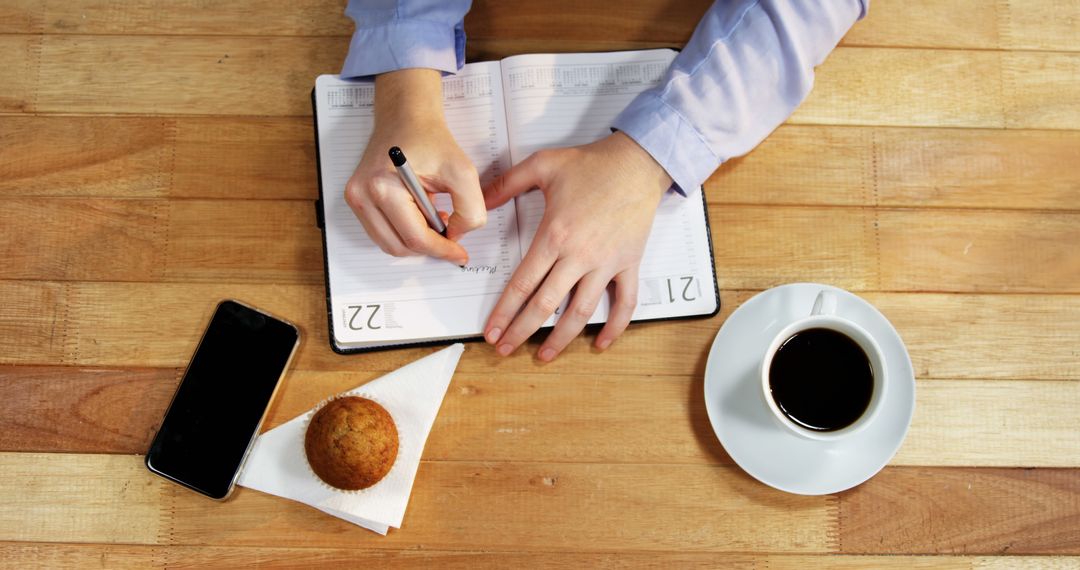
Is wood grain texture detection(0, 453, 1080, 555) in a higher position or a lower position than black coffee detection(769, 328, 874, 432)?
lower

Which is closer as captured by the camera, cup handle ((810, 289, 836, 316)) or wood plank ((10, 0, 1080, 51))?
cup handle ((810, 289, 836, 316))

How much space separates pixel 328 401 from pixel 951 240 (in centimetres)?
73

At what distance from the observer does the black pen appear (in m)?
0.64

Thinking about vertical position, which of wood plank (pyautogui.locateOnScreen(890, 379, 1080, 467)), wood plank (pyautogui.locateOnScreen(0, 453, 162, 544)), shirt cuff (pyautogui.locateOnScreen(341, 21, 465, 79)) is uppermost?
shirt cuff (pyautogui.locateOnScreen(341, 21, 465, 79))

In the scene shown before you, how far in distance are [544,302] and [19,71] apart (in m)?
0.68

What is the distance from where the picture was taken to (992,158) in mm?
888

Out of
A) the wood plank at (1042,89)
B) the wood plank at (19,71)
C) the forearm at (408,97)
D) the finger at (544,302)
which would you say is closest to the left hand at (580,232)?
the finger at (544,302)

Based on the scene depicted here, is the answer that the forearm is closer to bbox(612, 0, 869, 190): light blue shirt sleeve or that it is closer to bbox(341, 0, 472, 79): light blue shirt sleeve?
bbox(341, 0, 472, 79): light blue shirt sleeve

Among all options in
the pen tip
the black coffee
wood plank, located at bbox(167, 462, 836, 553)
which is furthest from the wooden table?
the pen tip

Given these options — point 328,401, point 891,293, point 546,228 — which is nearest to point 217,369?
point 328,401

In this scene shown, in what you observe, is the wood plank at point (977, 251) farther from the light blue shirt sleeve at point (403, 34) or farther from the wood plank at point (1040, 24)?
the light blue shirt sleeve at point (403, 34)

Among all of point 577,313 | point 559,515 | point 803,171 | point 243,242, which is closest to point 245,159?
point 243,242

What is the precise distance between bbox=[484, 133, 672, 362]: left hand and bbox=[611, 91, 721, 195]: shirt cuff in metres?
0.01

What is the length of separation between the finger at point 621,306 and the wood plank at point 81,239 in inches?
20.1
